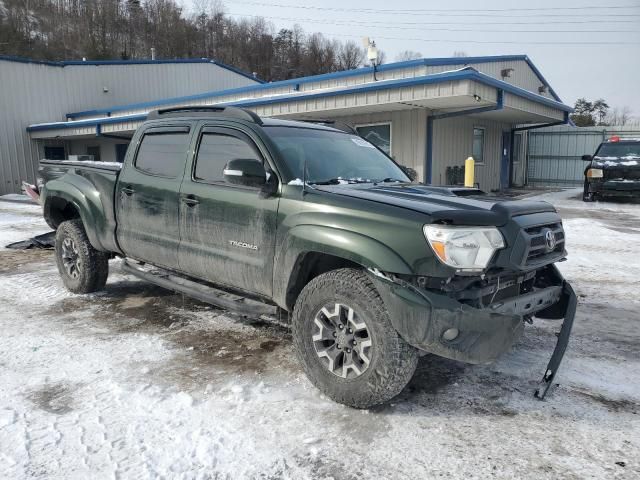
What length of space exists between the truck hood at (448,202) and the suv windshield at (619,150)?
12.8 m

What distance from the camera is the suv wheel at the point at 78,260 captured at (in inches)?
215

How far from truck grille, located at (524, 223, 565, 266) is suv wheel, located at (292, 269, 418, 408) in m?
0.97

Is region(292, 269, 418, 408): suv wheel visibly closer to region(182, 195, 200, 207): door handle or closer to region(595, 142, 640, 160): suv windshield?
region(182, 195, 200, 207): door handle

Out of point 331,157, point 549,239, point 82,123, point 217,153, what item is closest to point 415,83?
point 331,157

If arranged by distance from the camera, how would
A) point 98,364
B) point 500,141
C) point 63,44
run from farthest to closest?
point 63,44
point 500,141
point 98,364

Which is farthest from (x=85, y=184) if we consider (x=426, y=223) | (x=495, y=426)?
(x=495, y=426)

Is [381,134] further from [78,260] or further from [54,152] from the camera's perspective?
[54,152]

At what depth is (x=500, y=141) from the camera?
19.6 m

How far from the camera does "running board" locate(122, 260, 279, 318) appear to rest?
12.4ft

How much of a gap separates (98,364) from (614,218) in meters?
11.4

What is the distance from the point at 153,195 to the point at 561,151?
2201cm

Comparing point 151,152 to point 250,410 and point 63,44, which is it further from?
point 63,44

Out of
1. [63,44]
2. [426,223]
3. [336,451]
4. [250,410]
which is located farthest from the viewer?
[63,44]

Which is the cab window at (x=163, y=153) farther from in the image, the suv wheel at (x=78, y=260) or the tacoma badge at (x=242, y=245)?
the suv wheel at (x=78, y=260)
